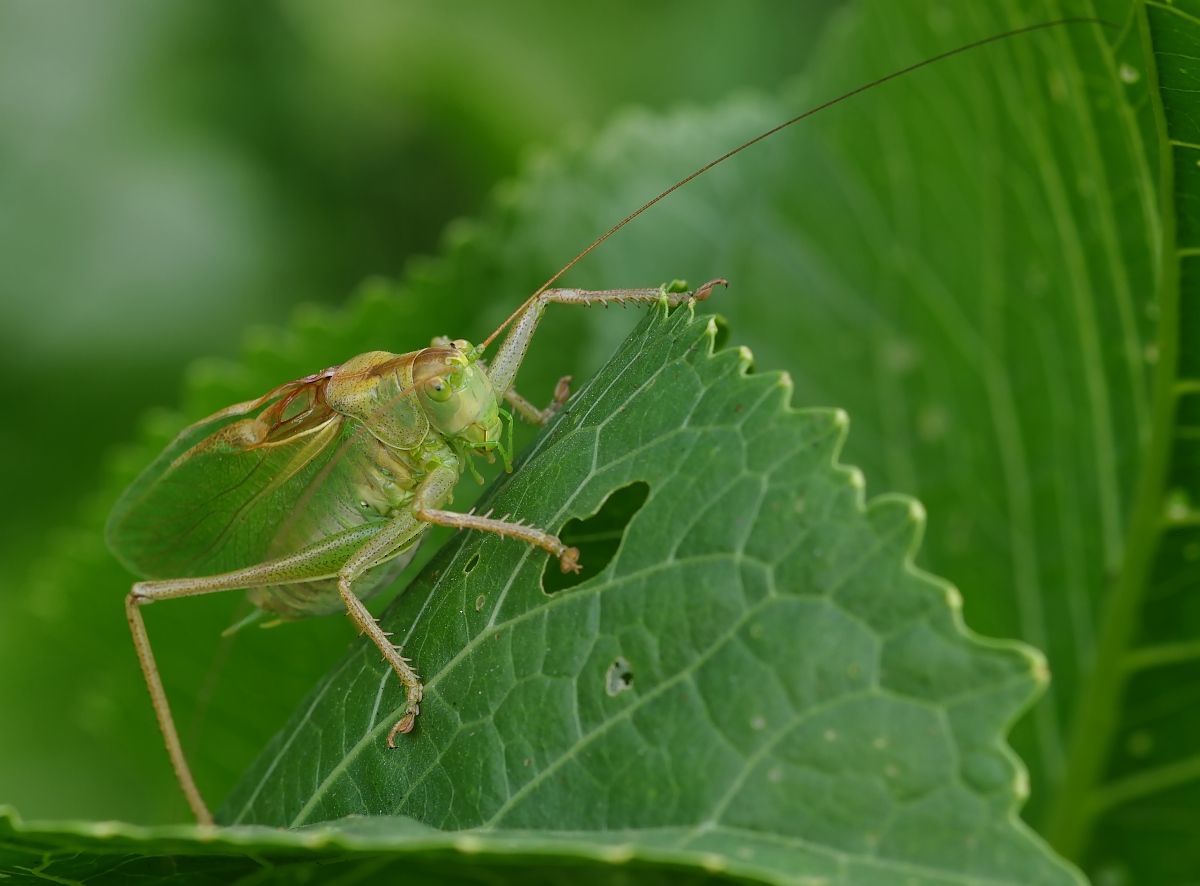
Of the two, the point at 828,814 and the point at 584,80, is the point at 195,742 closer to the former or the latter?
the point at 828,814

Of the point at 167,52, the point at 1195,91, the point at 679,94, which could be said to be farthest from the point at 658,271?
the point at 167,52

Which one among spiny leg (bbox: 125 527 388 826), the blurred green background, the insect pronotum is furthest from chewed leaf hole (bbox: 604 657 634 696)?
the blurred green background

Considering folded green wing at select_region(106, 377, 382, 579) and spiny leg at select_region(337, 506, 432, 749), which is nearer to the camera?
spiny leg at select_region(337, 506, 432, 749)

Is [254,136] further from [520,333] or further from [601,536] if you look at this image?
[601,536]

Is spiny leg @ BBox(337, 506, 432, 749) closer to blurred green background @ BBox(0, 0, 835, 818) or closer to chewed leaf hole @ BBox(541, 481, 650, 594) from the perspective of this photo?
chewed leaf hole @ BBox(541, 481, 650, 594)

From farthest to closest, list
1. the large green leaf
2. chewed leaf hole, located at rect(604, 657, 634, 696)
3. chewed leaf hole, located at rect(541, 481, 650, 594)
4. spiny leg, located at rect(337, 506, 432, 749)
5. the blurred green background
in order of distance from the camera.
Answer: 1. the blurred green background
2. spiny leg, located at rect(337, 506, 432, 749)
3. chewed leaf hole, located at rect(541, 481, 650, 594)
4. chewed leaf hole, located at rect(604, 657, 634, 696)
5. the large green leaf

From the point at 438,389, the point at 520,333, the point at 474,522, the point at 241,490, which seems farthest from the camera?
the point at 241,490

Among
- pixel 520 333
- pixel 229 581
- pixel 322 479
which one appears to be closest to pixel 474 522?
pixel 520 333

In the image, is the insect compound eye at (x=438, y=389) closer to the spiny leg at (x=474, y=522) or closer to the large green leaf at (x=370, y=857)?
the spiny leg at (x=474, y=522)
